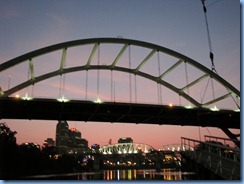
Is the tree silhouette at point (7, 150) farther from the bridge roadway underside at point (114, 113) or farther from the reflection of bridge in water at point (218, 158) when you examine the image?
the reflection of bridge in water at point (218, 158)

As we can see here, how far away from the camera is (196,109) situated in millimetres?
30234

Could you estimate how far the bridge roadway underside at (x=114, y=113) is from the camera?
25656mm

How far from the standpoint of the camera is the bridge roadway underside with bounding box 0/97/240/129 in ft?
84.2

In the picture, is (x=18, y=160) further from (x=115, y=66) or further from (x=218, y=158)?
(x=218, y=158)

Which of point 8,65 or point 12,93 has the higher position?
point 8,65

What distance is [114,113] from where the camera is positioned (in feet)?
93.2

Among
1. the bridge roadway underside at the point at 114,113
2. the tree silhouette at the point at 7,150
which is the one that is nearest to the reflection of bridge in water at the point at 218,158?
the bridge roadway underside at the point at 114,113

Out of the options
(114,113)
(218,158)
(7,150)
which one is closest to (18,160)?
(7,150)

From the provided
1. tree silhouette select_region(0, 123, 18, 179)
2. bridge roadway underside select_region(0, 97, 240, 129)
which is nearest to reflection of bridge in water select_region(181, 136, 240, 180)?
bridge roadway underside select_region(0, 97, 240, 129)

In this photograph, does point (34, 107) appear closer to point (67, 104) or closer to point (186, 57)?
point (67, 104)

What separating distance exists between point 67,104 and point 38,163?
89.1 feet

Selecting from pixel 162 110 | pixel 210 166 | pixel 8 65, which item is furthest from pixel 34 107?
pixel 210 166

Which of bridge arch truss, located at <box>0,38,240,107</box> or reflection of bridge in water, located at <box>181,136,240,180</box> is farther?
bridge arch truss, located at <box>0,38,240,107</box>

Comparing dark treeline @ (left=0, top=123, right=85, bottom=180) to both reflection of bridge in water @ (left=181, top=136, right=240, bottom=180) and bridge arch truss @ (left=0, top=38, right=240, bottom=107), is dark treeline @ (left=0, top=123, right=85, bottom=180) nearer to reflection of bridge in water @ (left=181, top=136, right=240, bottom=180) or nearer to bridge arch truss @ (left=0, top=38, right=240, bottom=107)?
bridge arch truss @ (left=0, top=38, right=240, bottom=107)
